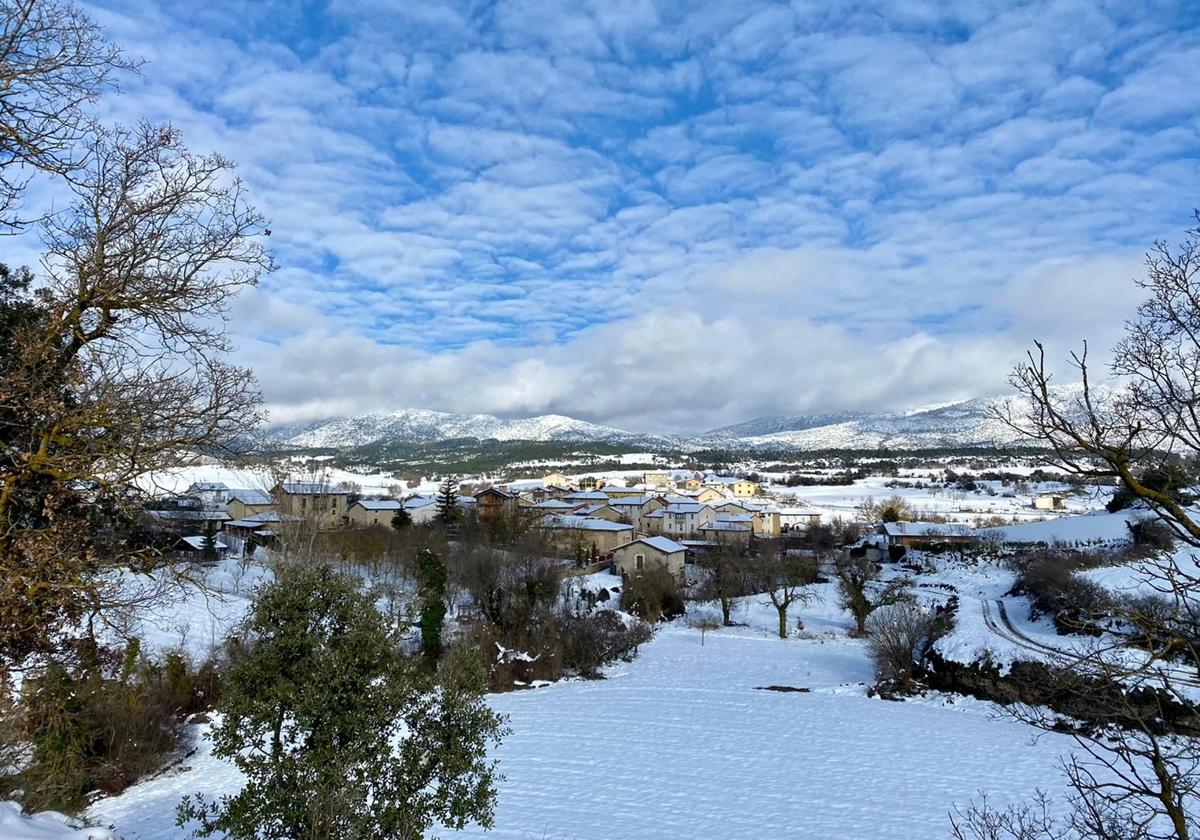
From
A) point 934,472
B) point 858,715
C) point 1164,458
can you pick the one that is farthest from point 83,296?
point 934,472

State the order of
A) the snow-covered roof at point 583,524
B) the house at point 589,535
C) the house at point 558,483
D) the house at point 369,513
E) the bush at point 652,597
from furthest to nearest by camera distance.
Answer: the house at point 558,483 < the house at point 369,513 < the snow-covered roof at point 583,524 < the house at point 589,535 < the bush at point 652,597

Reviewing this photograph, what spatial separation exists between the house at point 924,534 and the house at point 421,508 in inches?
2017

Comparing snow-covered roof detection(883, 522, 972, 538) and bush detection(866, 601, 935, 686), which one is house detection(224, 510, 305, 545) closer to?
bush detection(866, 601, 935, 686)

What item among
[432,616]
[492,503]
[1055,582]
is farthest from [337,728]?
[492,503]

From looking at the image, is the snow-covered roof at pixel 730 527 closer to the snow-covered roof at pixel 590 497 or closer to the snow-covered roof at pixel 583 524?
the snow-covered roof at pixel 583 524

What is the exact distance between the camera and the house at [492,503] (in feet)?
251

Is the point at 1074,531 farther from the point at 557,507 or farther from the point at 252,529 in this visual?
the point at 252,529

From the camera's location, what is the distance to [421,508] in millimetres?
83000

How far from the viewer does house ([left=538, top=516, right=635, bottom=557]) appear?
6994cm

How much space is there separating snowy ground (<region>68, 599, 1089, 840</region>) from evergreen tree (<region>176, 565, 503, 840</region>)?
9.07m

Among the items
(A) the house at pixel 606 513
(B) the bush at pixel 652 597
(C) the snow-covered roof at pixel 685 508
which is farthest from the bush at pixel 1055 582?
(A) the house at pixel 606 513

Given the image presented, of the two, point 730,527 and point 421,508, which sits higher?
point 421,508

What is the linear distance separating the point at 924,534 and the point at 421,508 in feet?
187

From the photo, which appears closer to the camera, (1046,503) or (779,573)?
(779,573)
